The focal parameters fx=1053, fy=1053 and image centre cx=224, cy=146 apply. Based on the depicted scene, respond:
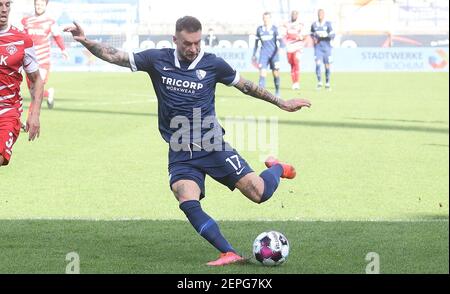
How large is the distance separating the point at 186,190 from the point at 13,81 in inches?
77.5

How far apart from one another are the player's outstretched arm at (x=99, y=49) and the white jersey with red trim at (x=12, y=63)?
1019 mm

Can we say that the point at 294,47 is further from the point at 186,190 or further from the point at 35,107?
the point at 186,190

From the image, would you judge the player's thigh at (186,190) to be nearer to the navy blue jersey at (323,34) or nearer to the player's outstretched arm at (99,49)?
the player's outstretched arm at (99,49)

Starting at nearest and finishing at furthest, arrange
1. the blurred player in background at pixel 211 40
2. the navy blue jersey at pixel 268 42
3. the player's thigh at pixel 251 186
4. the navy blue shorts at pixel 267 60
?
the player's thigh at pixel 251 186
the navy blue shorts at pixel 267 60
the navy blue jersey at pixel 268 42
the blurred player in background at pixel 211 40

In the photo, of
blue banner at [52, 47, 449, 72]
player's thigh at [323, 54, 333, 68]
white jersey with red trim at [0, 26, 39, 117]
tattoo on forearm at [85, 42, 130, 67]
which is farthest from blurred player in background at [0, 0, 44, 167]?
blue banner at [52, 47, 449, 72]

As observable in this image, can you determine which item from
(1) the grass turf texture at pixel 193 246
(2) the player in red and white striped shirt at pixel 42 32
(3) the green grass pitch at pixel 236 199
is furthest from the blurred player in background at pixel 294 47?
(1) the grass turf texture at pixel 193 246

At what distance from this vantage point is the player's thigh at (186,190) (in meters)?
7.97

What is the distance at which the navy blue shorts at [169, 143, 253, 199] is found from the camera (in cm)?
816

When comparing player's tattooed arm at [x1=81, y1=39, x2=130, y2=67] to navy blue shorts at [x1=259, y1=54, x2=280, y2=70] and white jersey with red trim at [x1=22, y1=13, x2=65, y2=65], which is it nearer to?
white jersey with red trim at [x1=22, y1=13, x2=65, y2=65]

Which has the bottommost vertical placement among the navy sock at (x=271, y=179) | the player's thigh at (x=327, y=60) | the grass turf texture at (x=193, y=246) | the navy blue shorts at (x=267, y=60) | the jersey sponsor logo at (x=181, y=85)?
the player's thigh at (x=327, y=60)

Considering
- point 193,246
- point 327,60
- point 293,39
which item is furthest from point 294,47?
point 193,246

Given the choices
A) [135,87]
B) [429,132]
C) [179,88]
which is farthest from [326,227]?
[135,87]

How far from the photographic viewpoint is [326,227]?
31.0 ft

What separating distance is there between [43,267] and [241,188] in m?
1.77
